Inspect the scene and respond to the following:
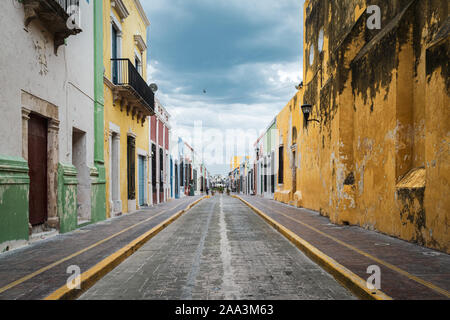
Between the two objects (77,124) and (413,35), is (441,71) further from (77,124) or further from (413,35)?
(77,124)

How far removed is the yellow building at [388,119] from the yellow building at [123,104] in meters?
7.40

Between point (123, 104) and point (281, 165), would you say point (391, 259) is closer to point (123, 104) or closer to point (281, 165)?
point (123, 104)

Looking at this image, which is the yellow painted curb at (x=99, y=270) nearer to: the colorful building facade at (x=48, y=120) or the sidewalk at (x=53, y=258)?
the sidewalk at (x=53, y=258)

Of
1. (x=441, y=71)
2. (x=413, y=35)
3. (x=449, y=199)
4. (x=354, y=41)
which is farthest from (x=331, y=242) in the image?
(x=354, y=41)

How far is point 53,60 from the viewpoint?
9.00 m

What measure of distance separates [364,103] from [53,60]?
7682 mm

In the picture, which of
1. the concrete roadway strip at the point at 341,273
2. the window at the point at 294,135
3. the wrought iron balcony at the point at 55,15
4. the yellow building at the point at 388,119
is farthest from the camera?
the window at the point at 294,135

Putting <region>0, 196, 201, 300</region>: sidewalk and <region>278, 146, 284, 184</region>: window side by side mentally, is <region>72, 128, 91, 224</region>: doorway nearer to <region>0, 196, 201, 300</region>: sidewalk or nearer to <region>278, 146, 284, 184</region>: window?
<region>0, 196, 201, 300</region>: sidewalk

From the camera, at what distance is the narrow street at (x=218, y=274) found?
459cm

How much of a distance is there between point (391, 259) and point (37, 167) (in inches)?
288

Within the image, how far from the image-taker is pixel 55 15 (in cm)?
812

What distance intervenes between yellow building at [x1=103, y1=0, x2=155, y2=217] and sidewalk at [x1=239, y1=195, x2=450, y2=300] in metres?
8.09

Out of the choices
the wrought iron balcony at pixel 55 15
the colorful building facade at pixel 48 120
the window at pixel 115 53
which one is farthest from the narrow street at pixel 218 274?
the window at pixel 115 53

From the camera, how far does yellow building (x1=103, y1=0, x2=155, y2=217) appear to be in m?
13.8
